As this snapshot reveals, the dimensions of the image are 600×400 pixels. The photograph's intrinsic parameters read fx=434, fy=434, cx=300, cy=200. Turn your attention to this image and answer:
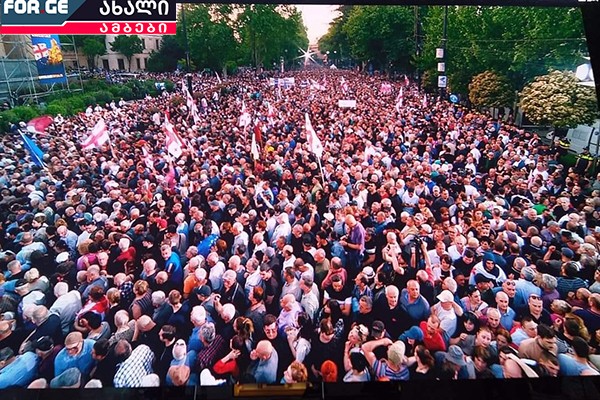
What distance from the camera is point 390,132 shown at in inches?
150

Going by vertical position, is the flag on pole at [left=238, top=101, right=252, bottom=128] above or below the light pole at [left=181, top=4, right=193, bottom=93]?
below

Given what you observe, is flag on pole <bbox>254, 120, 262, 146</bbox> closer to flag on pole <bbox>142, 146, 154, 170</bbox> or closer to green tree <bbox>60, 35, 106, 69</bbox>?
flag on pole <bbox>142, 146, 154, 170</bbox>

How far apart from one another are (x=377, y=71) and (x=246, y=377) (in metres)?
2.73

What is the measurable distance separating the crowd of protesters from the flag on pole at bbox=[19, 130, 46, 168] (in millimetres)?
42

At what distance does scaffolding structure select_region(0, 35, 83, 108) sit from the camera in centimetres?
320

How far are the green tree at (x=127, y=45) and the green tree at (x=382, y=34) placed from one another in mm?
1651

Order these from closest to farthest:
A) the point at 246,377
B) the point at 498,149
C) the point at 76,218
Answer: the point at 246,377 → the point at 76,218 → the point at 498,149

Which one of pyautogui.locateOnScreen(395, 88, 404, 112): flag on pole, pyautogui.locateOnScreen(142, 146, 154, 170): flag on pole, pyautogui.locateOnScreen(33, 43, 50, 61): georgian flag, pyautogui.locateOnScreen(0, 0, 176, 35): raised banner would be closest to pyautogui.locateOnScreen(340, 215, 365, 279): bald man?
pyautogui.locateOnScreen(395, 88, 404, 112): flag on pole

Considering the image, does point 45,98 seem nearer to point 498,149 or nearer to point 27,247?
point 27,247

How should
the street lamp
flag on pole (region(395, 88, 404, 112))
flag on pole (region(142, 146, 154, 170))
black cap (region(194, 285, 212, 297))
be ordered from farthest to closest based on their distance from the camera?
flag on pole (region(395, 88, 404, 112)) → flag on pole (region(142, 146, 154, 170)) → the street lamp → black cap (region(194, 285, 212, 297))

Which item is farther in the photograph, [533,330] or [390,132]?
[390,132]

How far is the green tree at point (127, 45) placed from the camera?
332cm

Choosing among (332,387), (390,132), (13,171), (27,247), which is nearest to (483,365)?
(332,387)

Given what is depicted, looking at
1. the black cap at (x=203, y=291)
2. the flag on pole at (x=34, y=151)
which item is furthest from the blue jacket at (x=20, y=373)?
the flag on pole at (x=34, y=151)
